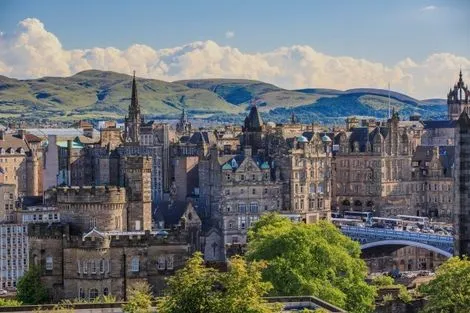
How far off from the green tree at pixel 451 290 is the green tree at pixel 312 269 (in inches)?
397

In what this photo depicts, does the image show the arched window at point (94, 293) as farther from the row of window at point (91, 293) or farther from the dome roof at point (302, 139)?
the dome roof at point (302, 139)

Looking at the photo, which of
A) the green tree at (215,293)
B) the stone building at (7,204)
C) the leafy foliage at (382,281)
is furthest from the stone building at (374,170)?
the green tree at (215,293)

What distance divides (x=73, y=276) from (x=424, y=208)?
8438 cm

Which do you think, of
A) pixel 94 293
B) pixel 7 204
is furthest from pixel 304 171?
pixel 94 293

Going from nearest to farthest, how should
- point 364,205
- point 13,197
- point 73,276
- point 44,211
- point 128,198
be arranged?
1. point 73,276
2. point 128,198
3. point 44,211
4. point 13,197
5. point 364,205

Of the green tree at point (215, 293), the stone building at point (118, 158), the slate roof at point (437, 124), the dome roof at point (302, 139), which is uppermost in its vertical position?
the slate roof at point (437, 124)

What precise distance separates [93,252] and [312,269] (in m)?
12.6

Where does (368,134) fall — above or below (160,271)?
above

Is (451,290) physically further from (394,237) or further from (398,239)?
(394,237)

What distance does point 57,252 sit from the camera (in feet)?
232

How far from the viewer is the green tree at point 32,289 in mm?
70000

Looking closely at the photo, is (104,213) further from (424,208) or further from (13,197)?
(424,208)

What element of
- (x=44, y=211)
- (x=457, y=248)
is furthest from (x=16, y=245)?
(x=457, y=248)

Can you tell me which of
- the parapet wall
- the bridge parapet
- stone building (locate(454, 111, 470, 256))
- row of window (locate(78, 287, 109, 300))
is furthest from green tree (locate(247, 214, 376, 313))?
the bridge parapet
